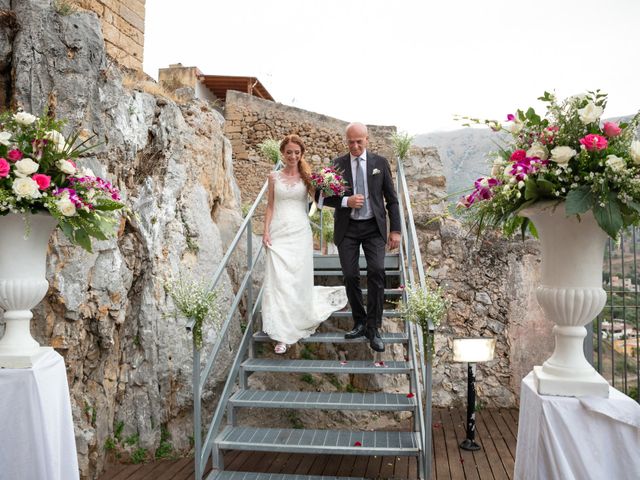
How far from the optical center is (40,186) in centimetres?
246

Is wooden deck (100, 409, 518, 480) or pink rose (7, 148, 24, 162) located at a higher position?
pink rose (7, 148, 24, 162)

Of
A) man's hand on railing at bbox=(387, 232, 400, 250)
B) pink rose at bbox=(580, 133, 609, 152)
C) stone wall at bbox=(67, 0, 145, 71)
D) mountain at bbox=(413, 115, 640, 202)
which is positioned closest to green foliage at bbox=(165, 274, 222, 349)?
man's hand on railing at bbox=(387, 232, 400, 250)

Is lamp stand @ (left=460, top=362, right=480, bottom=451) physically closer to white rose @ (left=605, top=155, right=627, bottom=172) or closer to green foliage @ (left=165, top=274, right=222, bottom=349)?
green foliage @ (left=165, top=274, right=222, bottom=349)

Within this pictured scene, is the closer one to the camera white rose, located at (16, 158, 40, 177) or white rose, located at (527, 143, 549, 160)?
white rose, located at (527, 143, 549, 160)

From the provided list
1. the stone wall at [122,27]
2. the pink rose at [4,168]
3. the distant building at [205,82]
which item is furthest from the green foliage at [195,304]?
the distant building at [205,82]

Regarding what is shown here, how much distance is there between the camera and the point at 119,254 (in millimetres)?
4086

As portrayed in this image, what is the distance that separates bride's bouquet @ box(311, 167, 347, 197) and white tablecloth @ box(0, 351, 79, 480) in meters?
2.62

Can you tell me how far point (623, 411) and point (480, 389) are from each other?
4.22 metres

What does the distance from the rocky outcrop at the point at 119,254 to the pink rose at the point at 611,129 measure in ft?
9.97

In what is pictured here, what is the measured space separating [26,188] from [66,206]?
0.62 feet

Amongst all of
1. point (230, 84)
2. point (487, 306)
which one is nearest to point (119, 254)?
point (487, 306)

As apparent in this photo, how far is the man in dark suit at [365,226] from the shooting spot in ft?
14.1

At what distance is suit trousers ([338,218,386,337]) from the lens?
14.0 ft

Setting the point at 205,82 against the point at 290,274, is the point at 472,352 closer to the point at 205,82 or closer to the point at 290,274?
the point at 290,274
